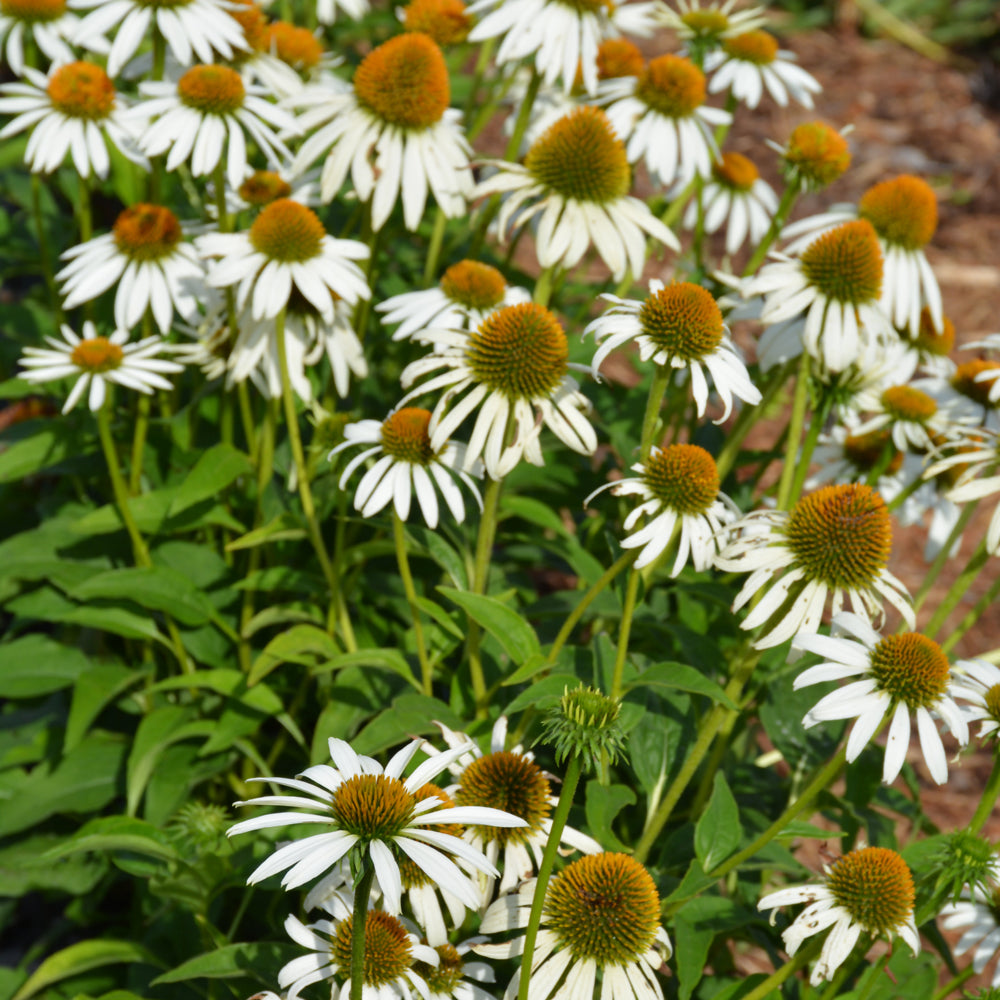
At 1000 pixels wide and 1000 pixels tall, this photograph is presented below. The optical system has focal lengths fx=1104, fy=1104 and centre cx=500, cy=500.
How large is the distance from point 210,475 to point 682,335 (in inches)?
43.7

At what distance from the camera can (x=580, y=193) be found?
2270mm

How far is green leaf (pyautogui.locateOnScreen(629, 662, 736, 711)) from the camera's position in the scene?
1726 mm

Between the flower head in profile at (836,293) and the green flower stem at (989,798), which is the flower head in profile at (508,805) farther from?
the flower head in profile at (836,293)

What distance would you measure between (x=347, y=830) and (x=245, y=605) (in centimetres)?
135

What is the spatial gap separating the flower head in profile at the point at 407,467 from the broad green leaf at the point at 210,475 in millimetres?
491

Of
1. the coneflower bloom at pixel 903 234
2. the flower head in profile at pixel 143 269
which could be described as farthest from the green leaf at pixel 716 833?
the flower head in profile at pixel 143 269

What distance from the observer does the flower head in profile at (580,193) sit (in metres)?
2.23

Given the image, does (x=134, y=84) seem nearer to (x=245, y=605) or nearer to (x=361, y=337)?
(x=361, y=337)

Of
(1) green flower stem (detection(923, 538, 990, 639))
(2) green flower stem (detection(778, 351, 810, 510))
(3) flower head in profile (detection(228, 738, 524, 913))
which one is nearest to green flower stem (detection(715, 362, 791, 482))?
(2) green flower stem (detection(778, 351, 810, 510))

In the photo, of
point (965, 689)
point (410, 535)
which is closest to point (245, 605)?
point (410, 535)

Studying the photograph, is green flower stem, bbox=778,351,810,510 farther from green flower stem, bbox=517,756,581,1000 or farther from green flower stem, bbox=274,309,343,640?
green flower stem, bbox=517,756,581,1000

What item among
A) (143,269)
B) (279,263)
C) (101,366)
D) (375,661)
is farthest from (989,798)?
(143,269)

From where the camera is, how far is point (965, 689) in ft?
5.71

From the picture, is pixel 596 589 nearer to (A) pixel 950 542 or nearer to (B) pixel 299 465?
(B) pixel 299 465
